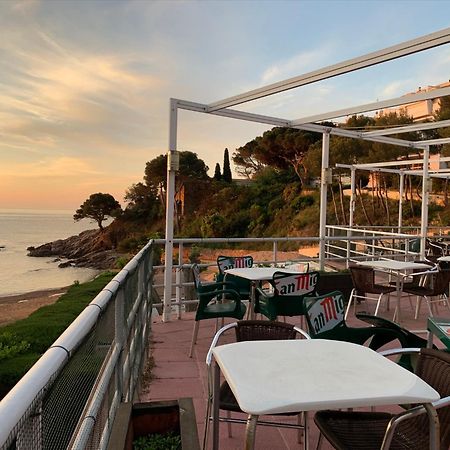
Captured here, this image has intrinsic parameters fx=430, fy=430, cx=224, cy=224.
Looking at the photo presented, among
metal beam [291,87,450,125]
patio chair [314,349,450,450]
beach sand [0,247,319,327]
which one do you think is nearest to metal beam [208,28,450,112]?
metal beam [291,87,450,125]

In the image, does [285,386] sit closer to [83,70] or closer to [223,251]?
[83,70]

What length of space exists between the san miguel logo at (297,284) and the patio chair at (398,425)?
1.72m

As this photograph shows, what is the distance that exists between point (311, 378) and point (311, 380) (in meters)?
0.02

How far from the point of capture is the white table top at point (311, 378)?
1.22 m

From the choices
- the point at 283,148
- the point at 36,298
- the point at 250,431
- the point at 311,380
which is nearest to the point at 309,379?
the point at 311,380

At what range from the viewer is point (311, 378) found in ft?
4.58

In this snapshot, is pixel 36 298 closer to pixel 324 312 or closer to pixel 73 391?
pixel 324 312

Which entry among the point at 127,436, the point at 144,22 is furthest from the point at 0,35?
the point at 127,436

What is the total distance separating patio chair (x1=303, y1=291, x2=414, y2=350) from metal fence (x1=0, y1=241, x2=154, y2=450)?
974mm

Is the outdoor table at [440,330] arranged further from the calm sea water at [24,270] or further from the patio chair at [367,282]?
the calm sea water at [24,270]

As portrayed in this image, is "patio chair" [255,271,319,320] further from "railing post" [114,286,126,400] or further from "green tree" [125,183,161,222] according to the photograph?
"green tree" [125,183,161,222]

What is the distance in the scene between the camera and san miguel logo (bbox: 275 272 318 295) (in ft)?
11.2

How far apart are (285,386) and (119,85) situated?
42.3ft

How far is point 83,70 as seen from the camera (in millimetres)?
11258
